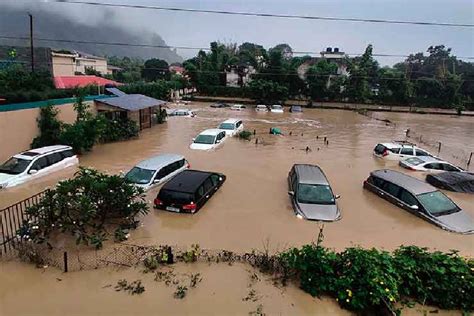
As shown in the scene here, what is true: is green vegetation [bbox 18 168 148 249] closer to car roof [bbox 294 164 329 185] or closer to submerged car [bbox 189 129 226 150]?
car roof [bbox 294 164 329 185]

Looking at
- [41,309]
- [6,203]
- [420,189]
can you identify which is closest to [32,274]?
[41,309]

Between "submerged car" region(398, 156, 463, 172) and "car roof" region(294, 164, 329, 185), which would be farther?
"submerged car" region(398, 156, 463, 172)

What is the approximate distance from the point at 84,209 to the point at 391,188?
11.3m

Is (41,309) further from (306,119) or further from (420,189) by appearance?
(306,119)

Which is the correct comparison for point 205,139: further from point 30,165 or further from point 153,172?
point 30,165

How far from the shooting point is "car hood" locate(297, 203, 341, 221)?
12.0m

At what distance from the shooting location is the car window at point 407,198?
12.9 metres

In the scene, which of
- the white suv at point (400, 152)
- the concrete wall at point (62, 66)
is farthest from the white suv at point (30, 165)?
the concrete wall at point (62, 66)

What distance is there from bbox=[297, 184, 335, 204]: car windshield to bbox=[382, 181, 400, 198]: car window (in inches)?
115

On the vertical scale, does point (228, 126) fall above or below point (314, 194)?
above

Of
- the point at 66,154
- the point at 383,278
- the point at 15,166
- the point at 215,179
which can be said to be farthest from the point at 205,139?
the point at 383,278

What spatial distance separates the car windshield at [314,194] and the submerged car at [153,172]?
5.57m

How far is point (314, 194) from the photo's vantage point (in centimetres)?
1280

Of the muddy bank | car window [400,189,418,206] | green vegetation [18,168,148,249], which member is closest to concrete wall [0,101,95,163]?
green vegetation [18,168,148,249]
